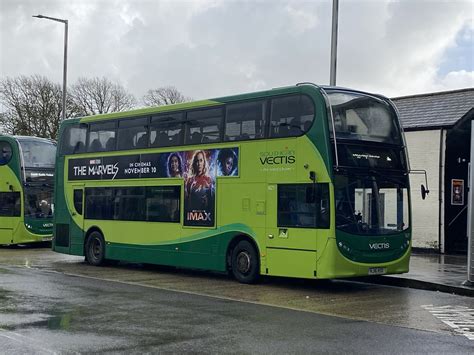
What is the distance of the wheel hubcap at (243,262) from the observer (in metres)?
15.0

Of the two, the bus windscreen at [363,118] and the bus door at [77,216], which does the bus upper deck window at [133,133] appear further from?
the bus windscreen at [363,118]

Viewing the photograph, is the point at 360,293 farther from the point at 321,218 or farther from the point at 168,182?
the point at 168,182

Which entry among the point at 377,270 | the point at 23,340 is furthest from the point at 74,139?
the point at 23,340

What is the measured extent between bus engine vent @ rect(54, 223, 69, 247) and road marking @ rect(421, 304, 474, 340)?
1178 centimetres

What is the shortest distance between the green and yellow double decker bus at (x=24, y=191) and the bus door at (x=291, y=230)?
14001 mm

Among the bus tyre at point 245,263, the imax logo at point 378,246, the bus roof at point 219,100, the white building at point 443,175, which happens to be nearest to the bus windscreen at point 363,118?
the bus roof at point 219,100

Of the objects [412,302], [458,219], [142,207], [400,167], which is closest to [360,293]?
[412,302]

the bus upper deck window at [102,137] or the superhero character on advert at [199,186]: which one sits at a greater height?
the bus upper deck window at [102,137]

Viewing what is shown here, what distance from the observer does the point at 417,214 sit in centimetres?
2291

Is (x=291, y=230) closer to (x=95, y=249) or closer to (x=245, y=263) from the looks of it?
(x=245, y=263)

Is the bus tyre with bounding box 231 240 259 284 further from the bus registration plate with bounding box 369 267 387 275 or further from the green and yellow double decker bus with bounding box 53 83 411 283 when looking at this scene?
the bus registration plate with bounding box 369 267 387 275

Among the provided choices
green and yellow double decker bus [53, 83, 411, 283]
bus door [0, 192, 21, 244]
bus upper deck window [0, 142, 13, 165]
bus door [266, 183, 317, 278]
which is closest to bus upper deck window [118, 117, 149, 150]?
green and yellow double decker bus [53, 83, 411, 283]

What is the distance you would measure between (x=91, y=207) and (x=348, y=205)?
28.4 ft

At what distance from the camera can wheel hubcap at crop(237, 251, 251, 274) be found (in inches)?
589
